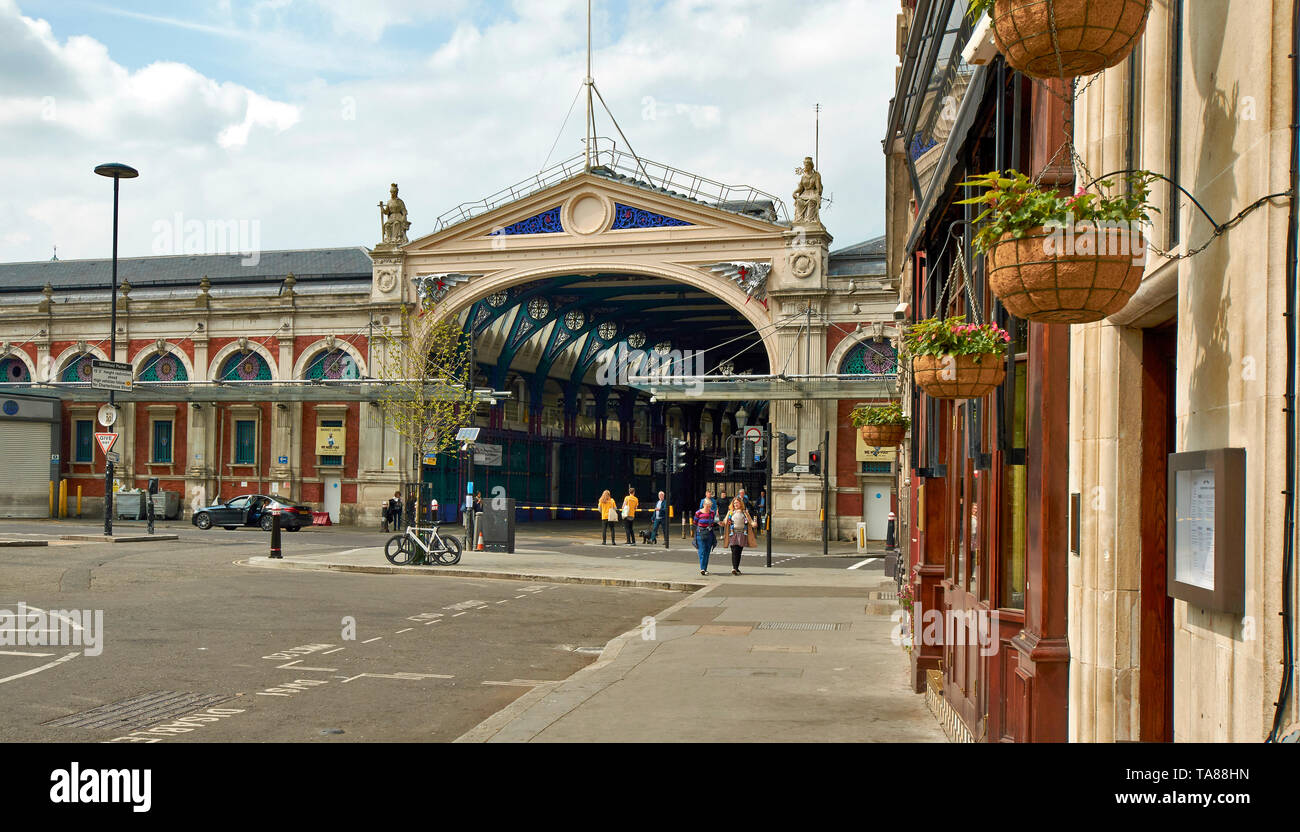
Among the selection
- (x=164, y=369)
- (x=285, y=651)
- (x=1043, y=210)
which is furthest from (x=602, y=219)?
(x=1043, y=210)

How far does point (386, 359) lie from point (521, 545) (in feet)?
39.3

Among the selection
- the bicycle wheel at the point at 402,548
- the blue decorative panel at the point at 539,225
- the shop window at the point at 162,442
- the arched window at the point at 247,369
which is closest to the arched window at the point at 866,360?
the blue decorative panel at the point at 539,225

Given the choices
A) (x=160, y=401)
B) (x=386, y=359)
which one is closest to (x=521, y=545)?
(x=386, y=359)

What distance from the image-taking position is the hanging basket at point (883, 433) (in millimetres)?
14109

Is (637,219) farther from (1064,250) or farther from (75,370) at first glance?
(1064,250)

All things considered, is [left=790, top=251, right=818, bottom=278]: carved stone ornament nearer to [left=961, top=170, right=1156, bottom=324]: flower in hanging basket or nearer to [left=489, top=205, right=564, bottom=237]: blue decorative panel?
[left=489, top=205, right=564, bottom=237]: blue decorative panel

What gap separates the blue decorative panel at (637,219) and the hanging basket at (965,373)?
35046 millimetres

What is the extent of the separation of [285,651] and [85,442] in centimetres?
4096

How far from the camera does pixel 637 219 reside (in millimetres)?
41781

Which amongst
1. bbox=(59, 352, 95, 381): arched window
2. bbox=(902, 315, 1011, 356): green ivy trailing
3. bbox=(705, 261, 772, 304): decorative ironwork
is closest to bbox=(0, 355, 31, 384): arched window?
bbox=(59, 352, 95, 381): arched window

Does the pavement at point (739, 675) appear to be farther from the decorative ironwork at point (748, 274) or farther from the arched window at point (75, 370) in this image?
the arched window at point (75, 370)

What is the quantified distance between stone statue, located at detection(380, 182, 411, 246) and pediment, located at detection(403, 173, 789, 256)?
10.5ft
